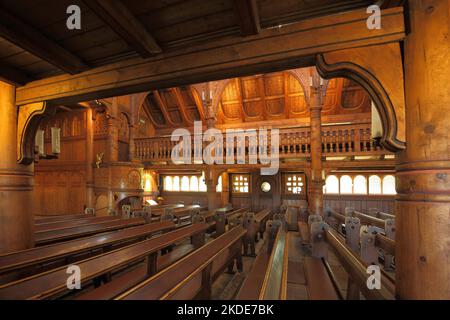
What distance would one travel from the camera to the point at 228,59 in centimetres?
206

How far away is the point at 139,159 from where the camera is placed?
10.9m

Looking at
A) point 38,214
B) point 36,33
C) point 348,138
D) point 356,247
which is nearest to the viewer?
point 36,33

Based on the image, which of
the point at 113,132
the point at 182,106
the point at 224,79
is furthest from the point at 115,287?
the point at 182,106

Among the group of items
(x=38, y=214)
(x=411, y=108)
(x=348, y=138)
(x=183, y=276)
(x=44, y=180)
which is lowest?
(x=38, y=214)

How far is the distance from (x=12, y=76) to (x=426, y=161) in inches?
166

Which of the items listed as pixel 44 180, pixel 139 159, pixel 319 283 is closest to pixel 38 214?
pixel 44 180

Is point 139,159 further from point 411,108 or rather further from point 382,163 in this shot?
point 411,108

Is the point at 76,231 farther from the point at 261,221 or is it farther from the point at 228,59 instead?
the point at 261,221

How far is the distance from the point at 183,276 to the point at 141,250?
86 cm

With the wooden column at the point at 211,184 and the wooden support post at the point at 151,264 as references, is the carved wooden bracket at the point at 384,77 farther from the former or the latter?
the wooden column at the point at 211,184

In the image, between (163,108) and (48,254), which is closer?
(48,254)

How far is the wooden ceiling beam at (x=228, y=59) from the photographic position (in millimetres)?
1700

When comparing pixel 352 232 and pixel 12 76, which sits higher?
pixel 12 76

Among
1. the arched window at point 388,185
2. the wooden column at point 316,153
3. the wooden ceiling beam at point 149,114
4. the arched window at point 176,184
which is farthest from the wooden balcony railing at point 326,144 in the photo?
the wooden ceiling beam at point 149,114
